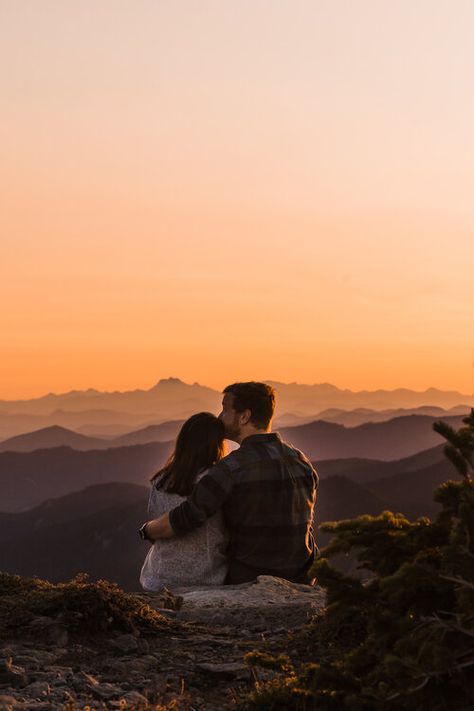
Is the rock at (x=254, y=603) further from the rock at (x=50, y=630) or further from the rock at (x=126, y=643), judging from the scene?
the rock at (x=50, y=630)

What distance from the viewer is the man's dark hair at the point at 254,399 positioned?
9383mm

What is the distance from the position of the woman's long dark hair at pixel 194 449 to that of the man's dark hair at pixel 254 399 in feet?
0.86

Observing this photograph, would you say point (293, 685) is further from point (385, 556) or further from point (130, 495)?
point (130, 495)

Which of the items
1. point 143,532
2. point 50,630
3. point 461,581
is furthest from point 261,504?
point 461,581

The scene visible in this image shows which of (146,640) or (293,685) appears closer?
(293,685)

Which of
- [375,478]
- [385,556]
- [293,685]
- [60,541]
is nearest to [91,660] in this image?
[293,685]

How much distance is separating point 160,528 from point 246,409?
126 centimetres

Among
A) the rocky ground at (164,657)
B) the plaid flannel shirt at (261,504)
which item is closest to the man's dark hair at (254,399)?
the plaid flannel shirt at (261,504)

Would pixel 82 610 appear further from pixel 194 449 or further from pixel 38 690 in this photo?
pixel 194 449

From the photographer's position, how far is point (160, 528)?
9.12 meters

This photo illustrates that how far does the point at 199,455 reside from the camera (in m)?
9.28

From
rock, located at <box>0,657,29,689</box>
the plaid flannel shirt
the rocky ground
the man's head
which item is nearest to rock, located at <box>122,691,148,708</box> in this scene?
the rocky ground

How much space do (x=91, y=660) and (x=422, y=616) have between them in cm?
261

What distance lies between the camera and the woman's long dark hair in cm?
928
